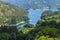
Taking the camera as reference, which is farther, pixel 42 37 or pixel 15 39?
pixel 15 39

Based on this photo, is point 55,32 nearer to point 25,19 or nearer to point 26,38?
point 26,38

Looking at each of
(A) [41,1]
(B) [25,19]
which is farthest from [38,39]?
(A) [41,1]

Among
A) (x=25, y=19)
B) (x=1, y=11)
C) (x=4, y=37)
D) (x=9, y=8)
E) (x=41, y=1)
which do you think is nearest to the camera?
(x=4, y=37)

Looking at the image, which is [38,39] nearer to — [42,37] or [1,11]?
[42,37]

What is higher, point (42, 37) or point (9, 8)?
point (42, 37)

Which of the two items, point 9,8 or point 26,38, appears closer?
point 26,38

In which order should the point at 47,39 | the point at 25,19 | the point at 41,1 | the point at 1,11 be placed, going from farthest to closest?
the point at 41,1, the point at 1,11, the point at 25,19, the point at 47,39

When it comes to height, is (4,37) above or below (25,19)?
above

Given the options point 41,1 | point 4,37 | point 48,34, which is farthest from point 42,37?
point 41,1

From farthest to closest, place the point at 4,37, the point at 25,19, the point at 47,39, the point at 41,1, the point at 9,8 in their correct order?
the point at 41,1
the point at 9,8
the point at 25,19
the point at 4,37
the point at 47,39
